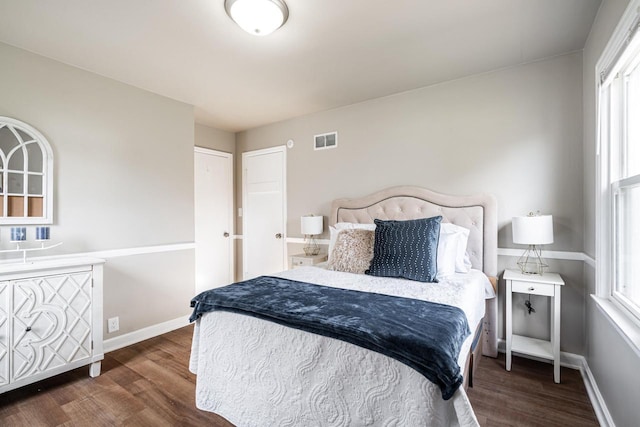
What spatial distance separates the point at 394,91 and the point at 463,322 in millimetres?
2522

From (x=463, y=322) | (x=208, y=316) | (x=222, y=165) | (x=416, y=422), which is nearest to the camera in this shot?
(x=416, y=422)

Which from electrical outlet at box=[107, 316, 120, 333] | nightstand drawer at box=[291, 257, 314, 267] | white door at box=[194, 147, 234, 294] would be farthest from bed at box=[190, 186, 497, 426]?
white door at box=[194, 147, 234, 294]

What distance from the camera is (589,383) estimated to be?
2156mm

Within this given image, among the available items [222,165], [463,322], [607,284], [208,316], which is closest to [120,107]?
[222,165]

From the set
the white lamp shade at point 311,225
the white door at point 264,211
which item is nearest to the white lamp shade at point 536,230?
the white lamp shade at point 311,225

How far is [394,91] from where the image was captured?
10.7 feet

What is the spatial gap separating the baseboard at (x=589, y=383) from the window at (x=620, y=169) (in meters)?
0.64

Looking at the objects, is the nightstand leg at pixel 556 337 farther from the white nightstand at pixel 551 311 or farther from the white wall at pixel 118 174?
the white wall at pixel 118 174

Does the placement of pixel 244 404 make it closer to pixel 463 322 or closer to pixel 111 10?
pixel 463 322

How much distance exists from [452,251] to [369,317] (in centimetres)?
131

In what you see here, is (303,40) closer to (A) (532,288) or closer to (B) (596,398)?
(A) (532,288)

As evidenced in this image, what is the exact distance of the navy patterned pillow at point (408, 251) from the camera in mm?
2317

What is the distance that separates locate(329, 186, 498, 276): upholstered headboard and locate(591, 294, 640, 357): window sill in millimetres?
850

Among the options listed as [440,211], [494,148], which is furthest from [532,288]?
[494,148]
